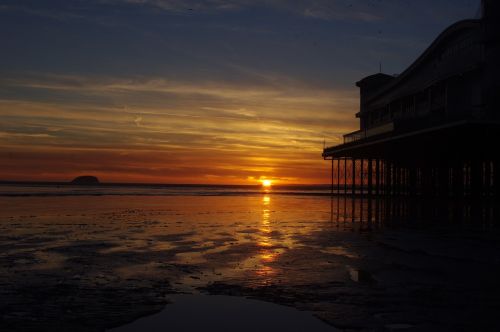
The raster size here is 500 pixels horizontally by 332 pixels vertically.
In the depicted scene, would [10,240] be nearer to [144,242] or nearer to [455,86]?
[144,242]

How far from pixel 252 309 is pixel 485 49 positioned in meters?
37.8

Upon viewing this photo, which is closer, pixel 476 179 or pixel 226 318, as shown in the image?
pixel 226 318

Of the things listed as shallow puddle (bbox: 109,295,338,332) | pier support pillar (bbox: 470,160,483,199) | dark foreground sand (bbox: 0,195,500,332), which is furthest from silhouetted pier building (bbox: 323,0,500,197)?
shallow puddle (bbox: 109,295,338,332)

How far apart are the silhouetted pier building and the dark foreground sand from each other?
736 inches

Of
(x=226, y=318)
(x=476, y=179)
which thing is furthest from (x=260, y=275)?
(x=476, y=179)

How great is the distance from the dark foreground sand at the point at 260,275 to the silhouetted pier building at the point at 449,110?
18.7 meters

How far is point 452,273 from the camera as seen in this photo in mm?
10555

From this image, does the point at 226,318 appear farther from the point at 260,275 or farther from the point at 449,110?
the point at 449,110

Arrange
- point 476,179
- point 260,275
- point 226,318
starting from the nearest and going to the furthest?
1. point 226,318
2. point 260,275
3. point 476,179

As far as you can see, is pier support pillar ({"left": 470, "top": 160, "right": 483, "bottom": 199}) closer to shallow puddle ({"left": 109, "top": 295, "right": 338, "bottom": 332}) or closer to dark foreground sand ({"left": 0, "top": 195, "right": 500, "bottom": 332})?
dark foreground sand ({"left": 0, "top": 195, "right": 500, "bottom": 332})

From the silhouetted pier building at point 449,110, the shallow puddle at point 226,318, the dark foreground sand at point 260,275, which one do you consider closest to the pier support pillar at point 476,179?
the silhouetted pier building at point 449,110

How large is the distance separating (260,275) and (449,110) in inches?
1529

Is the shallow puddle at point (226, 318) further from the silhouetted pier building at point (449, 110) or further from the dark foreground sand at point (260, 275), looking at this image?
the silhouetted pier building at point (449, 110)

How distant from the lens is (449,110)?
1762 inches
